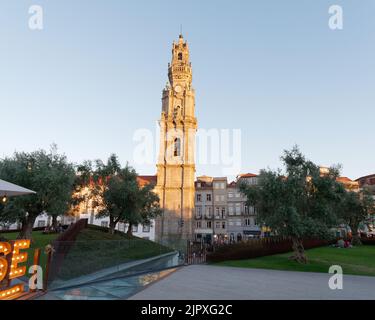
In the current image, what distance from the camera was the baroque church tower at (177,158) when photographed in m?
55.5

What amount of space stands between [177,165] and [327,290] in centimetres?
4662

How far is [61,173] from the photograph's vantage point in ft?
84.1

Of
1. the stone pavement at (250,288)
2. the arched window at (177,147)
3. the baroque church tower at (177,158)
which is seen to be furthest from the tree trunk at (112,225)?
the arched window at (177,147)

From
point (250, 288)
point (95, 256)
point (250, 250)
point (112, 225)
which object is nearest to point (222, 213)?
point (112, 225)

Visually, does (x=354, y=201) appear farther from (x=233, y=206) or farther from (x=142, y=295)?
(x=142, y=295)

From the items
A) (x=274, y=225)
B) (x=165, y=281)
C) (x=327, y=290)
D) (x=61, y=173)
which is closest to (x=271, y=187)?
(x=274, y=225)

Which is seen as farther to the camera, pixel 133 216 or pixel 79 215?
pixel 79 215

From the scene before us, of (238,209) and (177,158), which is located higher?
(177,158)

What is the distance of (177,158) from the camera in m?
58.6

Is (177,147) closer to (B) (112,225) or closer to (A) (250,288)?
(B) (112,225)

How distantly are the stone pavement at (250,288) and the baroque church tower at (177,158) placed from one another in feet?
133

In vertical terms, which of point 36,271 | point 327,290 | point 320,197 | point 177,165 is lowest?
point 327,290

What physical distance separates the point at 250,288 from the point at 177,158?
4722 centimetres

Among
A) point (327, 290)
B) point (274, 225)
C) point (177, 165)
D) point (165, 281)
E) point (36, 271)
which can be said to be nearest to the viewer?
point (36, 271)
